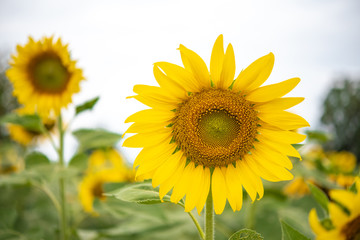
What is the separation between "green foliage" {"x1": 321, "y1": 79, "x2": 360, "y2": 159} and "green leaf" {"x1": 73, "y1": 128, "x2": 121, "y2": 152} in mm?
32187

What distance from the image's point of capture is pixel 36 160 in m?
2.70

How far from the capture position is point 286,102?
1.24m

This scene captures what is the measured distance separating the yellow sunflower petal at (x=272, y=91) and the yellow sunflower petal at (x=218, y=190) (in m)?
0.35

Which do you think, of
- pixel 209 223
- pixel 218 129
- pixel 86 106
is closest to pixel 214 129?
pixel 218 129

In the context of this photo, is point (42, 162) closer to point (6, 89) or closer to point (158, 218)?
point (158, 218)

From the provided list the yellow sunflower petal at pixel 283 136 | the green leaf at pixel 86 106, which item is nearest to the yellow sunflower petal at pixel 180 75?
the yellow sunflower petal at pixel 283 136

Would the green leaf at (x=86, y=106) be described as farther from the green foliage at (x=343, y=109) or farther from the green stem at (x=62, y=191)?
the green foliage at (x=343, y=109)

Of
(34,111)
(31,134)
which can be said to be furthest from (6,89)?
(34,111)

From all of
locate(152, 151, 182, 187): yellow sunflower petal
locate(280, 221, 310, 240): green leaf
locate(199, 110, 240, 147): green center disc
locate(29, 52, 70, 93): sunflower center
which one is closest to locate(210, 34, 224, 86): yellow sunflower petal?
locate(199, 110, 240, 147): green center disc

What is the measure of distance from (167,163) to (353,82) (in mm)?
36471

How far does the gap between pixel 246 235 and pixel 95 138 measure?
1795 mm

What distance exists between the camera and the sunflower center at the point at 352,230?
2.82 ft

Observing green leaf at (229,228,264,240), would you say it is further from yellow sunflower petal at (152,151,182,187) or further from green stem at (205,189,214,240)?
yellow sunflower petal at (152,151,182,187)

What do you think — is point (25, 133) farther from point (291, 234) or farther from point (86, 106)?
point (291, 234)
